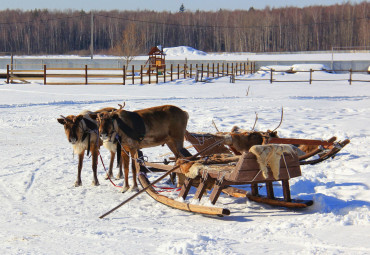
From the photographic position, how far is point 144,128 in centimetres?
792

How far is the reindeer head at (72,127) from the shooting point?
8195 mm

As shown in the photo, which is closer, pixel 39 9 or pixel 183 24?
pixel 183 24

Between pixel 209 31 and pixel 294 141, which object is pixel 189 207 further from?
pixel 209 31

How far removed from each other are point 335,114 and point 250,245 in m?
11.4

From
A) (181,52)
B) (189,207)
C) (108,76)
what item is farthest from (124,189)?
(181,52)

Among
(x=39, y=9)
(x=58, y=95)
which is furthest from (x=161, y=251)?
(x=39, y=9)

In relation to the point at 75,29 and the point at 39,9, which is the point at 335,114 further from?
the point at 39,9

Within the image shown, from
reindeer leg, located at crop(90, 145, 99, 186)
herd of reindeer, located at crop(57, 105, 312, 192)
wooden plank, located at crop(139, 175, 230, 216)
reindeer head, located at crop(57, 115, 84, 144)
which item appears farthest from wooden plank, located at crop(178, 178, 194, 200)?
reindeer head, located at crop(57, 115, 84, 144)

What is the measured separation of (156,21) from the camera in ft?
392

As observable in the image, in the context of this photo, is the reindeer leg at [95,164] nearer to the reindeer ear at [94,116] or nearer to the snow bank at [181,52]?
the reindeer ear at [94,116]

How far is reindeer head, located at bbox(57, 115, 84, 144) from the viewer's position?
8.20 metres

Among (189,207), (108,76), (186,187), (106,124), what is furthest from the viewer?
(108,76)

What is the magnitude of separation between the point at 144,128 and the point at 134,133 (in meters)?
0.17

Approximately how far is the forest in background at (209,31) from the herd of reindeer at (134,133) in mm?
94218
